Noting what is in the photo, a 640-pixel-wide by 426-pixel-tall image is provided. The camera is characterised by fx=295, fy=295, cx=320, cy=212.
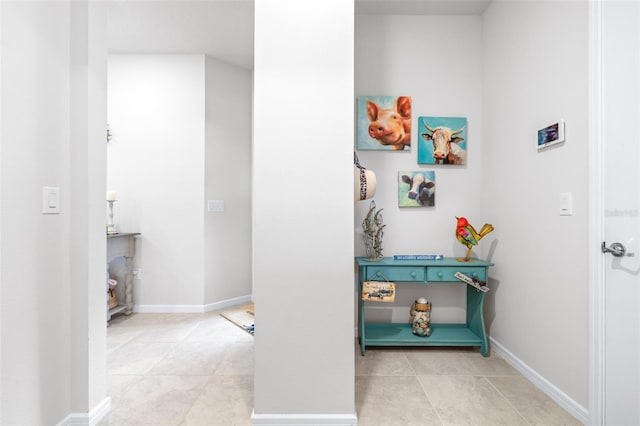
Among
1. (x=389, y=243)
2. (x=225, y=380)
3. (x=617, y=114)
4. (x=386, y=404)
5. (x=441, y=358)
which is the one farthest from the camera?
(x=389, y=243)

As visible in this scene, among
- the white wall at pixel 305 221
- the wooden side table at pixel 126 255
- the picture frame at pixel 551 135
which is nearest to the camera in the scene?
the white wall at pixel 305 221

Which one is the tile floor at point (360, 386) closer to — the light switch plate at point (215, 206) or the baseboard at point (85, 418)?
the baseboard at point (85, 418)

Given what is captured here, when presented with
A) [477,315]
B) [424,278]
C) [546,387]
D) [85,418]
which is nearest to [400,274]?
[424,278]

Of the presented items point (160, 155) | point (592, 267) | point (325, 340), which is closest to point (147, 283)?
point (160, 155)

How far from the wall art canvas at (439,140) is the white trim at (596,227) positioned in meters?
1.08

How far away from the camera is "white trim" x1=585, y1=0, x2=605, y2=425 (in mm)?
1450

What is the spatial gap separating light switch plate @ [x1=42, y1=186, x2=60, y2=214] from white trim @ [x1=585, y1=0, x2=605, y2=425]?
2.64m

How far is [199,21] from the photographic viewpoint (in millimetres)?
2723

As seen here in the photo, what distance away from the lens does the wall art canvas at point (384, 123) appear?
8.34 ft

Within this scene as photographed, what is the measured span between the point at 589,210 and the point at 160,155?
12.1ft

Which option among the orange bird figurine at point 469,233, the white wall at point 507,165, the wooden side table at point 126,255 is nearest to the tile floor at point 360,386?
the white wall at point 507,165

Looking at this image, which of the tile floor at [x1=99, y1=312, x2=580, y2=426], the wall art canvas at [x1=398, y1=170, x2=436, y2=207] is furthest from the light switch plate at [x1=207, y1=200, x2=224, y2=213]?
the wall art canvas at [x1=398, y1=170, x2=436, y2=207]

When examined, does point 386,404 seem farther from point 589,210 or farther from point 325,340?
point 589,210

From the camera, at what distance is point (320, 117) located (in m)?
1.48
